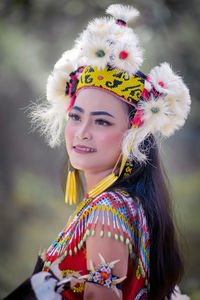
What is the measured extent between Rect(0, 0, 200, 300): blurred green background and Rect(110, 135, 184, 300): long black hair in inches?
84.7

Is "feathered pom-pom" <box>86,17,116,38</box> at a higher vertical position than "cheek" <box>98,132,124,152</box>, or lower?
higher

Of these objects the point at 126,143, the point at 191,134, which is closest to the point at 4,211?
the point at 191,134

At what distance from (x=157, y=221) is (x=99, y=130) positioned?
1.71 ft

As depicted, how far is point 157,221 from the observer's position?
1880 mm

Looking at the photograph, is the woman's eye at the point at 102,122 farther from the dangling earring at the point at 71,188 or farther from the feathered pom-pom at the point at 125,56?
the dangling earring at the point at 71,188

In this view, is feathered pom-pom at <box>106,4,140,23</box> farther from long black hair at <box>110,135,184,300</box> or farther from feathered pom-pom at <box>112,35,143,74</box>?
long black hair at <box>110,135,184,300</box>

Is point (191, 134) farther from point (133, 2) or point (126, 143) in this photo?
point (126, 143)

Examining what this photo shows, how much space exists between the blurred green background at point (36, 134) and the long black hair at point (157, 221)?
2.15 m

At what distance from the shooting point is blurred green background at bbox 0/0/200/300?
4.12m

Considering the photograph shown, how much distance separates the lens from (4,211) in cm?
449

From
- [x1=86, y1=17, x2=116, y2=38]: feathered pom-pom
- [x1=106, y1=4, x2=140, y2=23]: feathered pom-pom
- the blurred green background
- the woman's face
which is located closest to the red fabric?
the woman's face

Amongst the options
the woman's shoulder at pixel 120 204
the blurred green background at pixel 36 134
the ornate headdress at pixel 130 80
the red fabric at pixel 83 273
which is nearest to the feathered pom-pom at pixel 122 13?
the ornate headdress at pixel 130 80

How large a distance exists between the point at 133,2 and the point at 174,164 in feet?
5.81

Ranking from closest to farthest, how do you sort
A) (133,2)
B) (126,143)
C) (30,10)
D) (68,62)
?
1. (126,143)
2. (68,62)
3. (133,2)
4. (30,10)
